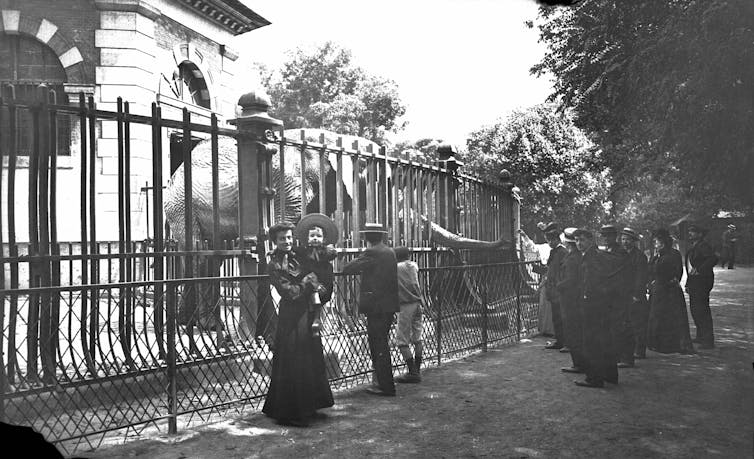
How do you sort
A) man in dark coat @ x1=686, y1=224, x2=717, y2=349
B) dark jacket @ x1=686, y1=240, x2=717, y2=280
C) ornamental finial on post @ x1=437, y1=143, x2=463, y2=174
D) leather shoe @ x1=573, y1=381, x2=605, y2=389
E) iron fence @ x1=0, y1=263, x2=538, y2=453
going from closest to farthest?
iron fence @ x1=0, y1=263, x2=538, y2=453 → leather shoe @ x1=573, y1=381, x2=605, y2=389 → man in dark coat @ x1=686, y1=224, x2=717, y2=349 → dark jacket @ x1=686, y1=240, x2=717, y2=280 → ornamental finial on post @ x1=437, y1=143, x2=463, y2=174

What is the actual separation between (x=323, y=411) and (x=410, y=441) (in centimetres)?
111

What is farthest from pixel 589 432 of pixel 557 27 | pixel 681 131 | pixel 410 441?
pixel 557 27

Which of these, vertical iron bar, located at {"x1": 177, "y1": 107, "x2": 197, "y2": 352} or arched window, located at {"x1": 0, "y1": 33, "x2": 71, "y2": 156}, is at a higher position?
arched window, located at {"x1": 0, "y1": 33, "x2": 71, "y2": 156}

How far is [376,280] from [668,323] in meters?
4.94

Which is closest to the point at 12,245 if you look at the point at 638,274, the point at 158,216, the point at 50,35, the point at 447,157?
the point at 158,216

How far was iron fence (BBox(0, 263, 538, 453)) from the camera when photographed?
4.71 metres

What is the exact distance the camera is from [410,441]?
4980 mm

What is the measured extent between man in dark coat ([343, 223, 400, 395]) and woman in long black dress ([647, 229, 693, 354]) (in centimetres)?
463

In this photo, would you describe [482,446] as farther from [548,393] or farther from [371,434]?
[548,393]

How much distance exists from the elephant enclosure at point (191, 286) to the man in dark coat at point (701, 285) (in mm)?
2596

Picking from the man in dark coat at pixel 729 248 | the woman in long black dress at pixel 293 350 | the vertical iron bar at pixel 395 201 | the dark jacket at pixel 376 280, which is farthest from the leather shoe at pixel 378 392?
the man in dark coat at pixel 729 248

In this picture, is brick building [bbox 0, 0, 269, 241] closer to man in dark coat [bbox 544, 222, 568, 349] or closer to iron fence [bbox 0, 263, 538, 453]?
iron fence [bbox 0, 263, 538, 453]

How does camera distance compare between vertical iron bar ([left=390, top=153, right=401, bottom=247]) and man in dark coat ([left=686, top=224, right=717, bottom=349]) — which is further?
man in dark coat ([left=686, top=224, right=717, bottom=349])

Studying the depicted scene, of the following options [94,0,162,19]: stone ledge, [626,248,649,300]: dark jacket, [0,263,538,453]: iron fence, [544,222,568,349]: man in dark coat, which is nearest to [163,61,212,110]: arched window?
[94,0,162,19]: stone ledge
